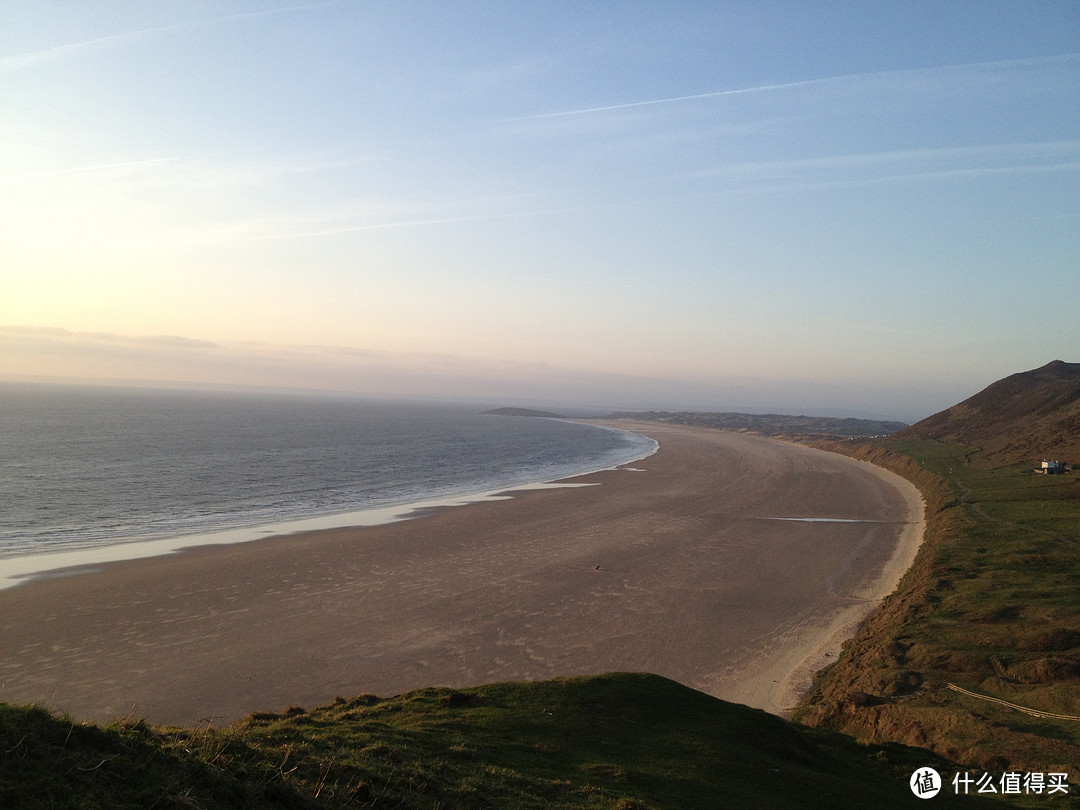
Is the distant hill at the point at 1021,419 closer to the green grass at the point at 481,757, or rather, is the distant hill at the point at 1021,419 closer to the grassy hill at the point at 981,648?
the grassy hill at the point at 981,648

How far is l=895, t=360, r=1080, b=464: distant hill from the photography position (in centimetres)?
6233

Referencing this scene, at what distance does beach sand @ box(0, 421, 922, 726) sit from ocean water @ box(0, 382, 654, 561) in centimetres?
871

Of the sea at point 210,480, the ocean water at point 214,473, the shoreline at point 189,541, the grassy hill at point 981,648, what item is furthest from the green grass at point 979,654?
the ocean water at point 214,473

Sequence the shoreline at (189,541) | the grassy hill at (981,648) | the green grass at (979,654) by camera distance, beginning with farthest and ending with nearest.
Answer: the shoreline at (189,541)
the grassy hill at (981,648)
the green grass at (979,654)

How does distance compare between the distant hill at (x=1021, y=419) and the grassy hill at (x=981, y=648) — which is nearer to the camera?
the grassy hill at (x=981, y=648)

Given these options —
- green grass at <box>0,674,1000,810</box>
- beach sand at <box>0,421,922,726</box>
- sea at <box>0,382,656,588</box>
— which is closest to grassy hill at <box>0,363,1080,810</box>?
green grass at <box>0,674,1000,810</box>

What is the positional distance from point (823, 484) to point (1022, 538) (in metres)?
34.5

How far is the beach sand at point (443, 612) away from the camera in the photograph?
58.5 ft

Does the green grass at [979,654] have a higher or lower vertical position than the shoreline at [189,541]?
higher

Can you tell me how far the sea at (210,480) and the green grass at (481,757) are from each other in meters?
26.0

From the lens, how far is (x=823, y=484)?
63.3 m

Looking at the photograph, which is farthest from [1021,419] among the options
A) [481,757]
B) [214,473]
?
[214,473]

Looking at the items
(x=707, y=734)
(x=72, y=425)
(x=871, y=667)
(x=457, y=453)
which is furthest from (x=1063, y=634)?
(x=72, y=425)

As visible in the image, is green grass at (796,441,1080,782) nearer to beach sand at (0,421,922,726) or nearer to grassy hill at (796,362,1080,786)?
grassy hill at (796,362,1080,786)
